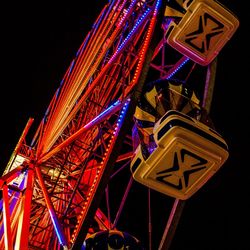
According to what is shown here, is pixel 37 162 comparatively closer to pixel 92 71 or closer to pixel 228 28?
pixel 92 71

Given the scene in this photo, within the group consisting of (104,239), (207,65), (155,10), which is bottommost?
(104,239)

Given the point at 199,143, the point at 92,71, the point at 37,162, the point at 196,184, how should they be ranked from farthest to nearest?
the point at 37,162 < the point at 92,71 < the point at 196,184 < the point at 199,143

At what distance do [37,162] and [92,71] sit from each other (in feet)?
7.73

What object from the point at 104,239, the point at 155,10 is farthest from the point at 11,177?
the point at 155,10

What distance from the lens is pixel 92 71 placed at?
8273mm

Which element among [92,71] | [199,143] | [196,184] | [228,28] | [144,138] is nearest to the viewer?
[199,143]

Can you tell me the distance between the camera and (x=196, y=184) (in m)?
5.72

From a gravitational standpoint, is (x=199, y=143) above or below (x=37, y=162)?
above

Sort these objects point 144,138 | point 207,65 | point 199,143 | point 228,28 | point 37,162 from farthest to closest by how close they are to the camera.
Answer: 1. point 37,162
2. point 207,65
3. point 228,28
4. point 144,138
5. point 199,143

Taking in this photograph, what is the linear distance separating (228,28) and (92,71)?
278cm

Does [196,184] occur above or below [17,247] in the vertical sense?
above

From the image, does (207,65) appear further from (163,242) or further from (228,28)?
(163,242)

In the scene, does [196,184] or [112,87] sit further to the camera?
[112,87]

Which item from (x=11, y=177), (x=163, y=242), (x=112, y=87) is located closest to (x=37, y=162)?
(x=11, y=177)
